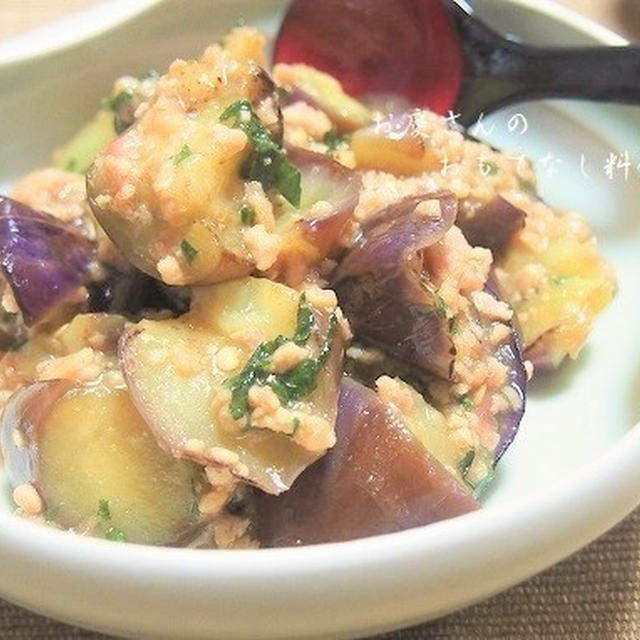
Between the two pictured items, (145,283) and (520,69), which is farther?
(520,69)

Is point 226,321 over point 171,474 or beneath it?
over

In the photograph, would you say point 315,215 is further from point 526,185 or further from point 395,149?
point 526,185

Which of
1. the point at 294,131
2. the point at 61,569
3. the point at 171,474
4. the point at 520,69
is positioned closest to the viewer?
the point at 61,569

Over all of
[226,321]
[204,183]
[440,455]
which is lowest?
[440,455]

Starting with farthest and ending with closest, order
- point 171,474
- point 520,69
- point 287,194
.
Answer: point 520,69
point 287,194
point 171,474

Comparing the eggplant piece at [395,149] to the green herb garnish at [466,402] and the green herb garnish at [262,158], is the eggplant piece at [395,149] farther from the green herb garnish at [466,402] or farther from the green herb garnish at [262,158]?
the green herb garnish at [466,402]

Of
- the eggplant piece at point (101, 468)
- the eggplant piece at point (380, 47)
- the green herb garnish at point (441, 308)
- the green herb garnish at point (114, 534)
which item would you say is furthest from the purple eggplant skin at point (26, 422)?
the eggplant piece at point (380, 47)

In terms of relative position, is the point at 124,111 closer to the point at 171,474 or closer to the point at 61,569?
the point at 171,474

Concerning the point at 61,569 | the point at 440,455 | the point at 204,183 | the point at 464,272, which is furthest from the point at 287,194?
the point at 61,569
